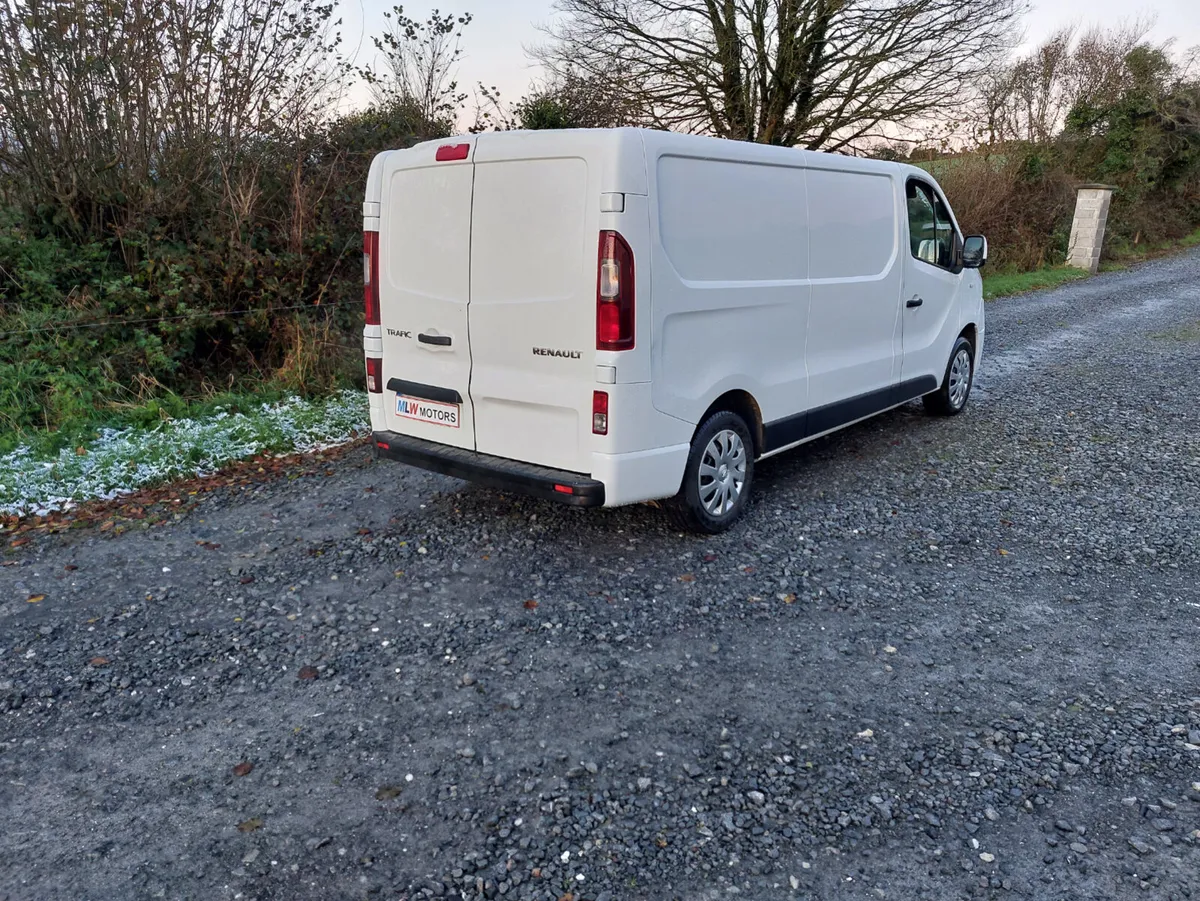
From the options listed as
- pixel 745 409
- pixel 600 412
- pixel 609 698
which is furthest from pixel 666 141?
pixel 609 698

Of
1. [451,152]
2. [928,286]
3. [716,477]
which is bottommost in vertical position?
[716,477]

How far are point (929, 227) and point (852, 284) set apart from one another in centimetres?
146

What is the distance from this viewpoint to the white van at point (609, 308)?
14.0ft

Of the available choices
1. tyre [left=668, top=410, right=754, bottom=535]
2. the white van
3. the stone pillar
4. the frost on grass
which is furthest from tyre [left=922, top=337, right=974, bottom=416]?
the stone pillar

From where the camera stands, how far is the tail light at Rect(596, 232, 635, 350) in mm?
4164

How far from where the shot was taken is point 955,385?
7.73 metres

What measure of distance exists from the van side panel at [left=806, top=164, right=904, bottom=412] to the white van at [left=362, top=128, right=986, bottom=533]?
0.02 metres

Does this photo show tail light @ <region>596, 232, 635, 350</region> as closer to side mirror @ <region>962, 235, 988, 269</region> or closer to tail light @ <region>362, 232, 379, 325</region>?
tail light @ <region>362, 232, 379, 325</region>

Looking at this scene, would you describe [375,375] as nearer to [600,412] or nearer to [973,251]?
[600,412]

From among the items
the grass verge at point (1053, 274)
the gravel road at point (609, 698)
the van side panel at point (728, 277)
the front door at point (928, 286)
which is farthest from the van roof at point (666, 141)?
the grass verge at point (1053, 274)

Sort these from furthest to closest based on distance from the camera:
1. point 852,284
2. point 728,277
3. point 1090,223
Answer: point 1090,223 < point 852,284 < point 728,277

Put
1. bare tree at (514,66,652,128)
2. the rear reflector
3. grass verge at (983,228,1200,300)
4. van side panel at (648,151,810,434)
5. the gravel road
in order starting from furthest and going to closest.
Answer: grass verge at (983,228,1200,300) → bare tree at (514,66,652,128) → the rear reflector → van side panel at (648,151,810,434) → the gravel road

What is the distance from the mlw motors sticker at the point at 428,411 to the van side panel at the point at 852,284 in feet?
7.63

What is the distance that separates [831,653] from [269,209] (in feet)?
24.7
